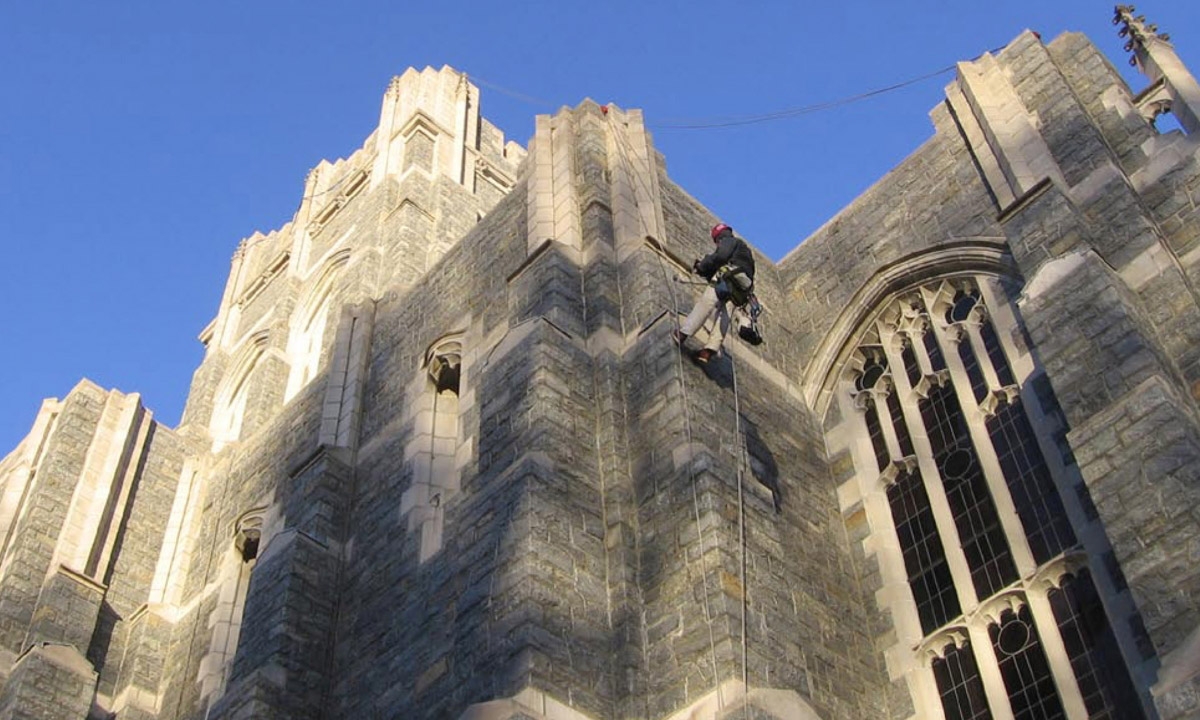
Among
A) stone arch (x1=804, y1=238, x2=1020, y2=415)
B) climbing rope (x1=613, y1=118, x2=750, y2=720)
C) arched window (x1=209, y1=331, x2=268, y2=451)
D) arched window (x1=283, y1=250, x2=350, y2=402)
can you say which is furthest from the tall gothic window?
arched window (x1=209, y1=331, x2=268, y2=451)

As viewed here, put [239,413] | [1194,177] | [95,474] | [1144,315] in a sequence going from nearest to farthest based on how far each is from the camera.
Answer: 1. [1144,315]
2. [1194,177]
3. [95,474]
4. [239,413]

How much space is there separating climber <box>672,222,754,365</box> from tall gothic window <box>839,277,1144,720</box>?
249 cm

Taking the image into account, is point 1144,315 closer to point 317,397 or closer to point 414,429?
point 414,429

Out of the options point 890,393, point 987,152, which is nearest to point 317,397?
point 890,393

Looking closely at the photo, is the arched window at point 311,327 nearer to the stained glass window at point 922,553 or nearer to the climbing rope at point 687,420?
the climbing rope at point 687,420

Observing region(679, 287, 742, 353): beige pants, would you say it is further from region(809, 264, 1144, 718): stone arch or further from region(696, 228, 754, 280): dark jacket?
region(809, 264, 1144, 718): stone arch

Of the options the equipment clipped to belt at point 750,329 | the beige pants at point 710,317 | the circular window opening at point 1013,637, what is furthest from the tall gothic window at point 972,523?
the beige pants at point 710,317

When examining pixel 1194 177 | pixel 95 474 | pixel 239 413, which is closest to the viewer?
pixel 1194 177

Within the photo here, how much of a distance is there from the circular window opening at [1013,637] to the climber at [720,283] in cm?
387

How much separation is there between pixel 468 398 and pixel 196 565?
6.98 metres

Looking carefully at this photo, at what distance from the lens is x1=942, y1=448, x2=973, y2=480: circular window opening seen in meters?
14.4

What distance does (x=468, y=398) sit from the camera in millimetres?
16562

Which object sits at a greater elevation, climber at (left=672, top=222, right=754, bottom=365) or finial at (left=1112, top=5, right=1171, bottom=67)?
finial at (left=1112, top=5, right=1171, bottom=67)

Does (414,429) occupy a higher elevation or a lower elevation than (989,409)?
higher
